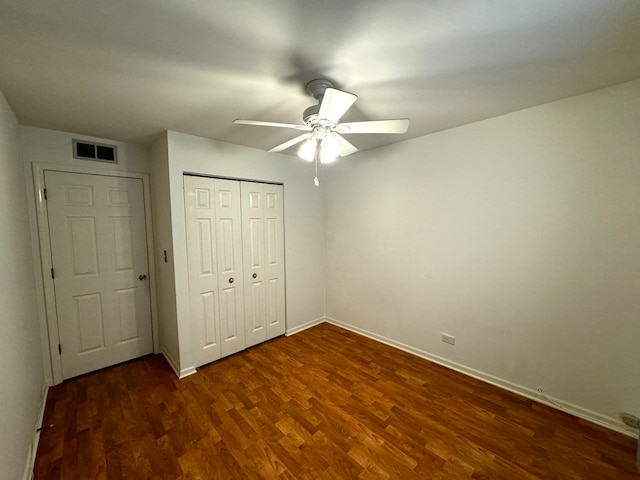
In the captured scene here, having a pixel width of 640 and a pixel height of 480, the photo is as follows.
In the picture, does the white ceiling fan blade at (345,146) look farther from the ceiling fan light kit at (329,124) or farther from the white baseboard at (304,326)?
the white baseboard at (304,326)

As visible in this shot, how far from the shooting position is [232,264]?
8.87ft

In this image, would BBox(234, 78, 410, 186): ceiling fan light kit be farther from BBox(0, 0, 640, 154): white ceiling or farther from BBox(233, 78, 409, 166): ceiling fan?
BBox(0, 0, 640, 154): white ceiling

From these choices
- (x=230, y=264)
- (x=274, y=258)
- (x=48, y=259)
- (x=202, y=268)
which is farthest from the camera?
(x=274, y=258)

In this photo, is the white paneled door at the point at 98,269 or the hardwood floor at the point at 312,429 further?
the white paneled door at the point at 98,269

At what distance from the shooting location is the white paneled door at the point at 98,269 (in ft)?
7.36

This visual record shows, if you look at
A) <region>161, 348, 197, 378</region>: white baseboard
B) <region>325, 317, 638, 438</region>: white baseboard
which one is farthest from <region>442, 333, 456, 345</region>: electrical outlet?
<region>161, 348, 197, 378</region>: white baseboard

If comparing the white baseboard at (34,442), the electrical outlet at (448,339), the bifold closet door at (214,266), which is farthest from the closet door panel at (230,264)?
the electrical outlet at (448,339)

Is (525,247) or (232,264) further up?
(525,247)

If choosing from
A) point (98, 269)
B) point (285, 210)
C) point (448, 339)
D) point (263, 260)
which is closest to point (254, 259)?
point (263, 260)

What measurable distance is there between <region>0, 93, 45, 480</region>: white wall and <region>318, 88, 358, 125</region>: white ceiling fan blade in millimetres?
1890

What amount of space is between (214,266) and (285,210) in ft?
3.60

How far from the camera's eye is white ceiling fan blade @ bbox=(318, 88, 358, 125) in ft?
3.83

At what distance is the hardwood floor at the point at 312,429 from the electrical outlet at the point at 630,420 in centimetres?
10

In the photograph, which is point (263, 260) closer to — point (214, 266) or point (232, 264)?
point (232, 264)
